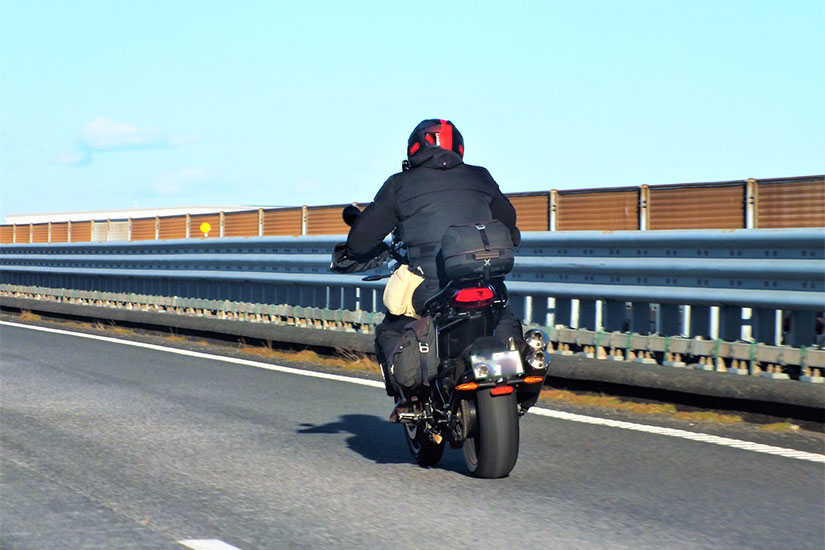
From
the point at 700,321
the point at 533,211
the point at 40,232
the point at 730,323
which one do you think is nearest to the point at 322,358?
the point at 533,211

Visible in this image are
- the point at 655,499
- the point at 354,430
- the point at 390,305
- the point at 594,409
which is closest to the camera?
the point at 655,499

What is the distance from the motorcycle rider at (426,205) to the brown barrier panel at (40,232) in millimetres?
18051

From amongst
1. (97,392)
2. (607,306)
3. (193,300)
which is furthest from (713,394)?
(193,300)

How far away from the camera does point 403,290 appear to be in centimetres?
594

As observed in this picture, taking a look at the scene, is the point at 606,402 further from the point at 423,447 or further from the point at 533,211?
the point at 533,211

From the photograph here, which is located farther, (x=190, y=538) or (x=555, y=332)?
(x=555, y=332)

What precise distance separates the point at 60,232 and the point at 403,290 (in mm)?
17207

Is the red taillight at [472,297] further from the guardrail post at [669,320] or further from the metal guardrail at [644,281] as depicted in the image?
the guardrail post at [669,320]

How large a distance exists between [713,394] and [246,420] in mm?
3153

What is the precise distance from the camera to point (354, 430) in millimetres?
7648

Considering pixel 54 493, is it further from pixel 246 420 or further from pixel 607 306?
pixel 607 306

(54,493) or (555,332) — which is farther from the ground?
(555,332)

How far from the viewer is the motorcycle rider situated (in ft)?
19.3

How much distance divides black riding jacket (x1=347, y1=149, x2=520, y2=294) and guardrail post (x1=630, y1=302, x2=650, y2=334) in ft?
10.4
